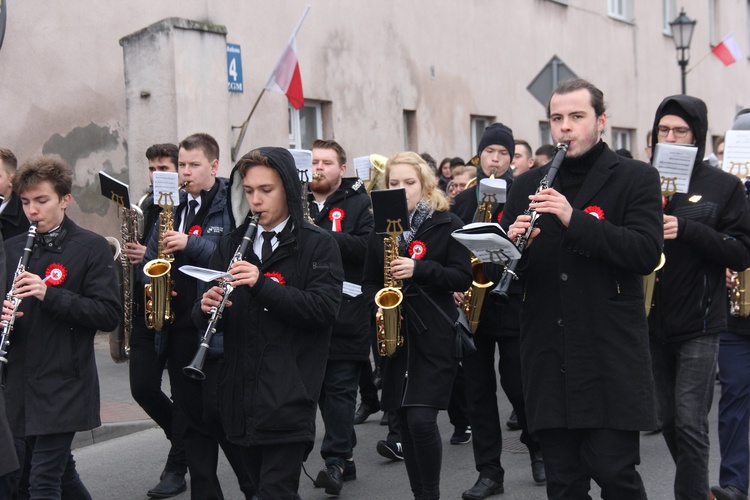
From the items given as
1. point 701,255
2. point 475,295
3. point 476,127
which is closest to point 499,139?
point 475,295

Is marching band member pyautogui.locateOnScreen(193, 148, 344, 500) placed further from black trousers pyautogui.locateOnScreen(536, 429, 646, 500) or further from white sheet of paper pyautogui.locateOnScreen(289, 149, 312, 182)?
white sheet of paper pyautogui.locateOnScreen(289, 149, 312, 182)

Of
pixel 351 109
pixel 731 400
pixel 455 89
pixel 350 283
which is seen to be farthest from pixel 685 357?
pixel 455 89

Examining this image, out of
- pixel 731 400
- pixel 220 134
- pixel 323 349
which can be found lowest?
pixel 731 400

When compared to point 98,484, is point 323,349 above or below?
above

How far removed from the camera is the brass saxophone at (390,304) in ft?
18.5

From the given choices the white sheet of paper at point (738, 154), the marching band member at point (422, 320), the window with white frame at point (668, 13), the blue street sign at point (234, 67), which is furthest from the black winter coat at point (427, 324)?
the window with white frame at point (668, 13)

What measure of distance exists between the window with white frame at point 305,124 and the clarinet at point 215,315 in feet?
33.5

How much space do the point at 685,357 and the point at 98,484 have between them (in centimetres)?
392

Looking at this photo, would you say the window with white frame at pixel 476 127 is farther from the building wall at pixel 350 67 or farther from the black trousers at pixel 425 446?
the black trousers at pixel 425 446

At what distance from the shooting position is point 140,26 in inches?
492

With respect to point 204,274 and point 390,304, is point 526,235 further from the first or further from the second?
point 390,304

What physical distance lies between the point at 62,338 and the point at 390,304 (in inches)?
67.9

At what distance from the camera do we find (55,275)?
521cm

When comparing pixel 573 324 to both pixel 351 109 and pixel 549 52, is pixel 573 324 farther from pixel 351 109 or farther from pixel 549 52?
pixel 549 52
